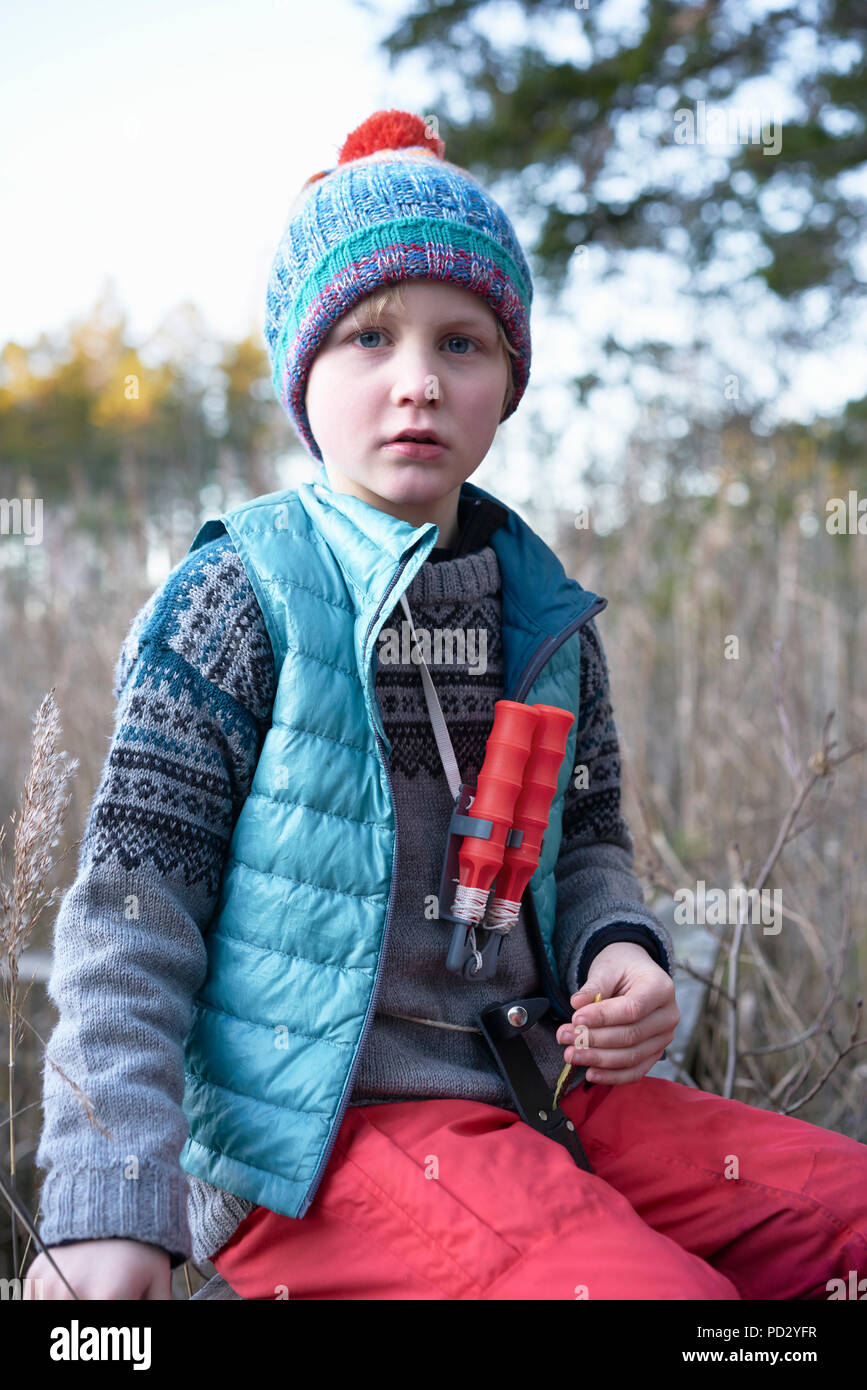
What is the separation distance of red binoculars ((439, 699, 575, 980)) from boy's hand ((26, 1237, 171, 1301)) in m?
0.37

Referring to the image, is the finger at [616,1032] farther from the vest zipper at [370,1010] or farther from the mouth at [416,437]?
the mouth at [416,437]

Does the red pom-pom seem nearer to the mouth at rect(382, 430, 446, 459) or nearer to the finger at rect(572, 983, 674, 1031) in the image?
the mouth at rect(382, 430, 446, 459)

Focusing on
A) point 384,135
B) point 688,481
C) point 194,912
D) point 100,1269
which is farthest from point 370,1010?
point 688,481

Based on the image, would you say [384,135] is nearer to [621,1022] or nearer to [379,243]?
[379,243]

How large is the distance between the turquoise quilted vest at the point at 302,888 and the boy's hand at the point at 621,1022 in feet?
0.57

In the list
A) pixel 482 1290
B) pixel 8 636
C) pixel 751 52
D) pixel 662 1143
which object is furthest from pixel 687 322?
pixel 482 1290

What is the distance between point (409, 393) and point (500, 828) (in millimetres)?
446

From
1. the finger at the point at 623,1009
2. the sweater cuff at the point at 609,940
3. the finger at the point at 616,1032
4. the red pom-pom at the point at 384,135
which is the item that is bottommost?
the finger at the point at 616,1032

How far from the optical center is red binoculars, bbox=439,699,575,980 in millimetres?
1040

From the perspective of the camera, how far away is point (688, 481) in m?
3.97

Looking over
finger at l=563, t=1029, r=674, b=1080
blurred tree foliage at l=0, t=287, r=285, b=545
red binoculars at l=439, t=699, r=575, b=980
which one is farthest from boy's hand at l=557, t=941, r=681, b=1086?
blurred tree foliage at l=0, t=287, r=285, b=545

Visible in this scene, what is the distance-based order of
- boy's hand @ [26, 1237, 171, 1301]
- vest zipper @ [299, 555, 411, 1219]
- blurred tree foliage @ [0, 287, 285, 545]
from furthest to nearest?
1. blurred tree foliage @ [0, 287, 285, 545]
2. vest zipper @ [299, 555, 411, 1219]
3. boy's hand @ [26, 1237, 171, 1301]

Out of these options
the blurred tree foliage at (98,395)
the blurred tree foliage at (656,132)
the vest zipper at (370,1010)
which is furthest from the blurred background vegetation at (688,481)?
the blurred tree foliage at (98,395)

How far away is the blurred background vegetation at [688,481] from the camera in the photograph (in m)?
2.65
